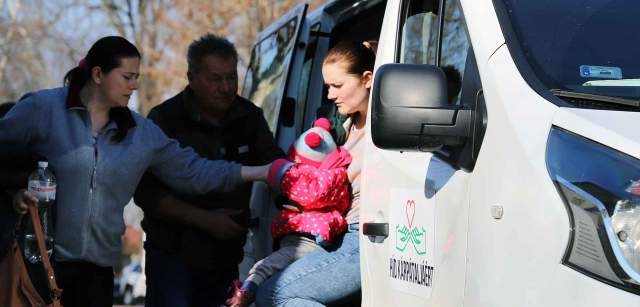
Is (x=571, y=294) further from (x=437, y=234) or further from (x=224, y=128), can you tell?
(x=224, y=128)

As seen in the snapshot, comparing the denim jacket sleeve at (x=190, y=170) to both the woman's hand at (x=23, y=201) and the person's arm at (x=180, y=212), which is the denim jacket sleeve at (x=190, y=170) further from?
the woman's hand at (x=23, y=201)

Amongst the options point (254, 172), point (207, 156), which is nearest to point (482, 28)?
point (254, 172)

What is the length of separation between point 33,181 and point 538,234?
2541mm

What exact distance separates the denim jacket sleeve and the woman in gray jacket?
0.31 feet

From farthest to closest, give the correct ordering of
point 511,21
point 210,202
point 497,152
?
point 210,202, point 511,21, point 497,152

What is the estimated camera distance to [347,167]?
4.69 meters

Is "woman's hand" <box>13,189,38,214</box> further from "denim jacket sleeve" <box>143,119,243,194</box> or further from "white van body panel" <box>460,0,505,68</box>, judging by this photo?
"white van body panel" <box>460,0,505,68</box>

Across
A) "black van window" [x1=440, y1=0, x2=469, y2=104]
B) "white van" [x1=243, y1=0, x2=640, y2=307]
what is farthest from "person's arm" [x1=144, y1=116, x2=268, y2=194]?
"black van window" [x1=440, y1=0, x2=469, y2=104]

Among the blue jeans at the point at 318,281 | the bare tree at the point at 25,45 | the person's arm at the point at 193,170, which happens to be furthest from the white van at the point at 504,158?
the bare tree at the point at 25,45

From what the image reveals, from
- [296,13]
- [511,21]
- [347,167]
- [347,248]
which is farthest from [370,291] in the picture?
[296,13]

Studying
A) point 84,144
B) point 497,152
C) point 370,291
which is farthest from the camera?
point 84,144

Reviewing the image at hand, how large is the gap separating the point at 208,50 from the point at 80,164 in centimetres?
115

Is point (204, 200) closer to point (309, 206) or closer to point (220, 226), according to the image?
point (220, 226)

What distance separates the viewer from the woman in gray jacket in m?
4.75
